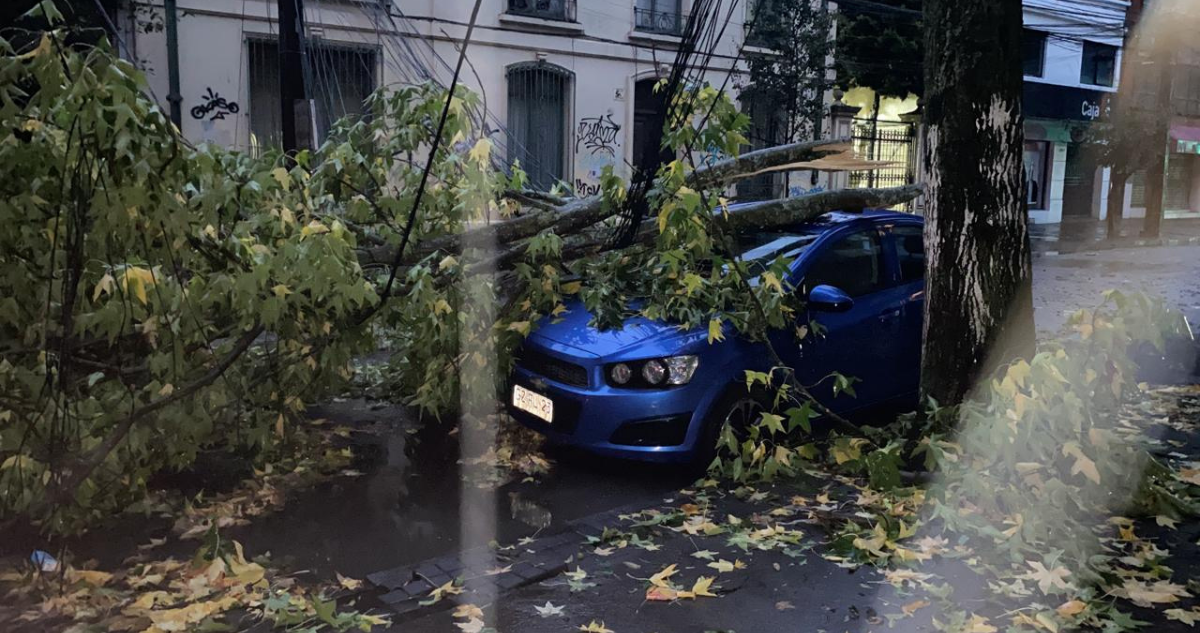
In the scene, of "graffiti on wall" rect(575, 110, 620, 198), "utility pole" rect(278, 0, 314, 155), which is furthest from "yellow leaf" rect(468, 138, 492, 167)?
"graffiti on wall" rect(575, 110, 620, 198)

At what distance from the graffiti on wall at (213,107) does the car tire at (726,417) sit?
1164cm

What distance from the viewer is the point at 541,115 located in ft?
60.3

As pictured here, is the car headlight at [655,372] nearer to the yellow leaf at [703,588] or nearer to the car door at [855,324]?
the car door at [855,324]

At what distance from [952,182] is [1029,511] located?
1.89 m

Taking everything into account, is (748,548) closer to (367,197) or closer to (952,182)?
(952,182)

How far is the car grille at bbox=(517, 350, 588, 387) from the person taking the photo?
5.56 meters

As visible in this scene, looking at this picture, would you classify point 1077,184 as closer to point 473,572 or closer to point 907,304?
point 907,304

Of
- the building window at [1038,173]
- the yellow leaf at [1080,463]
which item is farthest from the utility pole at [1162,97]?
the yellow leaf at [1080,463]

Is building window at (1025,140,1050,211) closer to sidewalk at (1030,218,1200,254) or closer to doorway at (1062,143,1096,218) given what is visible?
doorway at (1062,143,1096,218)

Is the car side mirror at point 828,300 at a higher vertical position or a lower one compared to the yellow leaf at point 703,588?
higher

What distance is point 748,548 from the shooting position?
179 inches

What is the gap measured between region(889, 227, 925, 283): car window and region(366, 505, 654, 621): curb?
318cm

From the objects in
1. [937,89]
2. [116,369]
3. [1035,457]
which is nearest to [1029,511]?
[1035,457]

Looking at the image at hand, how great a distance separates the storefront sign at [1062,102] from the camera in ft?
91.5
